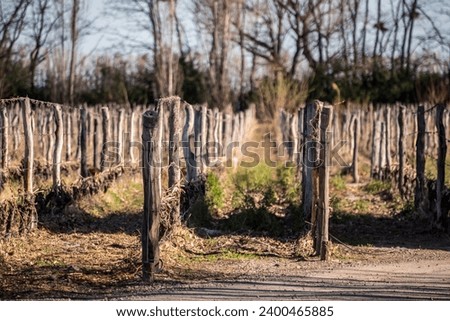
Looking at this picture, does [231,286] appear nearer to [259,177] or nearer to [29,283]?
[29,283]

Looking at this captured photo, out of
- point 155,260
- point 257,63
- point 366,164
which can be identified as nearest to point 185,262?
point 155,260

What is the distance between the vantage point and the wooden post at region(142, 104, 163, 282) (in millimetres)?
7230

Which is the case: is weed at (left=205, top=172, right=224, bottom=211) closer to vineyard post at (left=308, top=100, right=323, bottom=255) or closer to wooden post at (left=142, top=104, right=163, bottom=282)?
vineyard post at (left=308, top=100, right=323, bottom=255)

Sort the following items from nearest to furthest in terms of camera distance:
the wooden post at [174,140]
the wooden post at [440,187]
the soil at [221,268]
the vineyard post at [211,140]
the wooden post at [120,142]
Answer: the soil at [221,268] → the wooden post at [174,140] → the wooden post at [440,187] → the wooden post at [120,142] → the vineyard post at [211,140]

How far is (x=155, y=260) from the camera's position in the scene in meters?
7.41

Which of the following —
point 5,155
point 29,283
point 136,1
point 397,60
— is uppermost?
point 136,1

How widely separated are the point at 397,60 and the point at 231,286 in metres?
33.1

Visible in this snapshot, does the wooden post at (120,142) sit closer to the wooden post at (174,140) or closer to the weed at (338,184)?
the weed at (338,184)

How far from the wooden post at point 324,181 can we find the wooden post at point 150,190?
83.8 inches

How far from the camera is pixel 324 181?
8523mm

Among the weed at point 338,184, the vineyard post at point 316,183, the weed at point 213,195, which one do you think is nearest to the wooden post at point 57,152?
the weed at point 213,195

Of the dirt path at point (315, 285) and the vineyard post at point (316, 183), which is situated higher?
the vineyard post at point (316, 183)

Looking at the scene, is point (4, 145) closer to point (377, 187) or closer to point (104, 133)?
point (104, 133)

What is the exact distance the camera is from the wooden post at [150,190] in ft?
23.7
